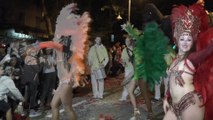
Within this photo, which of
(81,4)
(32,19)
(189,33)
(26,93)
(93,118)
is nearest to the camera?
(189,33)

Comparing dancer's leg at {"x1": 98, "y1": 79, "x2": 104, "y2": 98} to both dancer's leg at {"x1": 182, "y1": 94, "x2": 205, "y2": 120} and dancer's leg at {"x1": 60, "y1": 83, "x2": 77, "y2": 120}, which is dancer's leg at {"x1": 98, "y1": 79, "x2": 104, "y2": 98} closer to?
dancer's leg at {"x1": 60, "y1": 83, "x2": 77, "y2": 120}

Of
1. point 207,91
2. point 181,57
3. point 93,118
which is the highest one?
point 181,57

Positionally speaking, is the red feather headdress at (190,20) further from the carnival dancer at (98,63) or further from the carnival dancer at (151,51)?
the carnival dancer at (98,63)

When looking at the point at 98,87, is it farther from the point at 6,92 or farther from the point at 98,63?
the point at 6,92

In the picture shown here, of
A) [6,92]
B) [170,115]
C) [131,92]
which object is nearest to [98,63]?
[131,92]

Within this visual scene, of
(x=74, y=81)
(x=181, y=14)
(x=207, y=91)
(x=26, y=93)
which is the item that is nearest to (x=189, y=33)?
(x=181, y=14)

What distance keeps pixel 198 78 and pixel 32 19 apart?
3165 cm

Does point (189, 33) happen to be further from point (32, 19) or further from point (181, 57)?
point (32, 19)

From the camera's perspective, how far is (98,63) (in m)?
12.7

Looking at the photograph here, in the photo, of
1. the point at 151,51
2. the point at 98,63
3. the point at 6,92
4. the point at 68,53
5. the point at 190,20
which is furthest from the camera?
the point at 98,63

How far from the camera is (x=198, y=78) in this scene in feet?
15.6

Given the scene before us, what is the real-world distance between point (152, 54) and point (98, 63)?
5.97m

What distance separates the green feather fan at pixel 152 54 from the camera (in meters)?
6.47

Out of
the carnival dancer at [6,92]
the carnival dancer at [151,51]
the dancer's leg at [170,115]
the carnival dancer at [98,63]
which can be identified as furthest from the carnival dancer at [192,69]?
the carnival dancer at [98,63]
